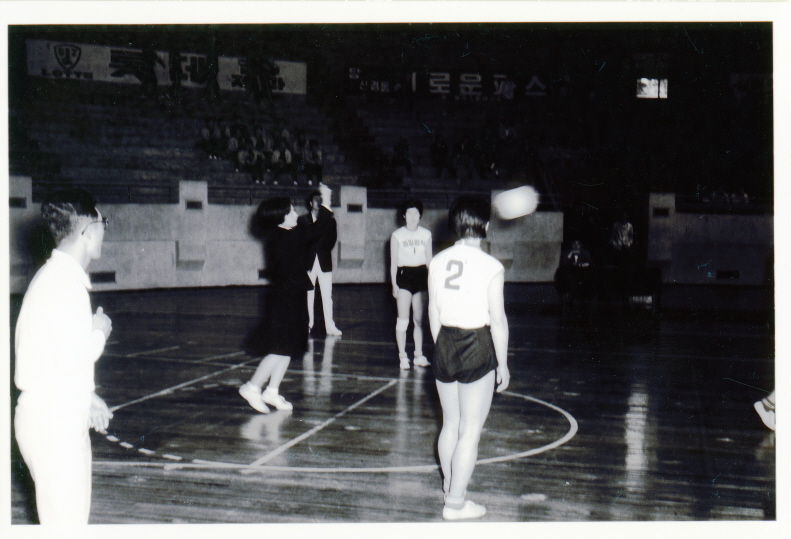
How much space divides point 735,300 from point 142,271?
1294cm

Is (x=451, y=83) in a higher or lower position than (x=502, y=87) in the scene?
higher

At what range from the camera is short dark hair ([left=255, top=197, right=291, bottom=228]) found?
5730mm

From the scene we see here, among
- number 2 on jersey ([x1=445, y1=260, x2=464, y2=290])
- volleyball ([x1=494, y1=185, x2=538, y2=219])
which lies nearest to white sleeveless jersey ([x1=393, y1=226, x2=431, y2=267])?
number 2 on jersey ([x1=445, y1=260, x2=464, y2=290])

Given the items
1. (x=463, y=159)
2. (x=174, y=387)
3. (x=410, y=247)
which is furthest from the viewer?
(x=463, y=159)

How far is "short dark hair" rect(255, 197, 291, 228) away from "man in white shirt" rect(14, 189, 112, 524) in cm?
311

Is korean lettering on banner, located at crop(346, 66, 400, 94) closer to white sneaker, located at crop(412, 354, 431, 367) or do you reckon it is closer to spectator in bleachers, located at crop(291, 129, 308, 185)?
spectator in bleachers, located at crop(291, 129, 308, 185)

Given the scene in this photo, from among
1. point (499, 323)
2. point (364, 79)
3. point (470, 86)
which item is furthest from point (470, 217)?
point (470, 86)

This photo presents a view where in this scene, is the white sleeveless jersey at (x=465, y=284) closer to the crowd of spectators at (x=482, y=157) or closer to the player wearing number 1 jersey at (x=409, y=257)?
the player wearing number 1 jersey at (x=409, y=257)

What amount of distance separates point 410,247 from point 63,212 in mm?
5288

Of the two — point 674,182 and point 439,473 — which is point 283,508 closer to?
point 439,473

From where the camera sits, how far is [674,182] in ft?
67.8

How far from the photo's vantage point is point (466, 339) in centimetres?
383

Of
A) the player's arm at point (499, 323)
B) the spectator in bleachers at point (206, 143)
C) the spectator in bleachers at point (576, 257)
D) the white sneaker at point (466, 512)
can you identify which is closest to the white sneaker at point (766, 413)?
the white sneaker at point (466, 512)

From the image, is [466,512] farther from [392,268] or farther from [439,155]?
[439,155]
